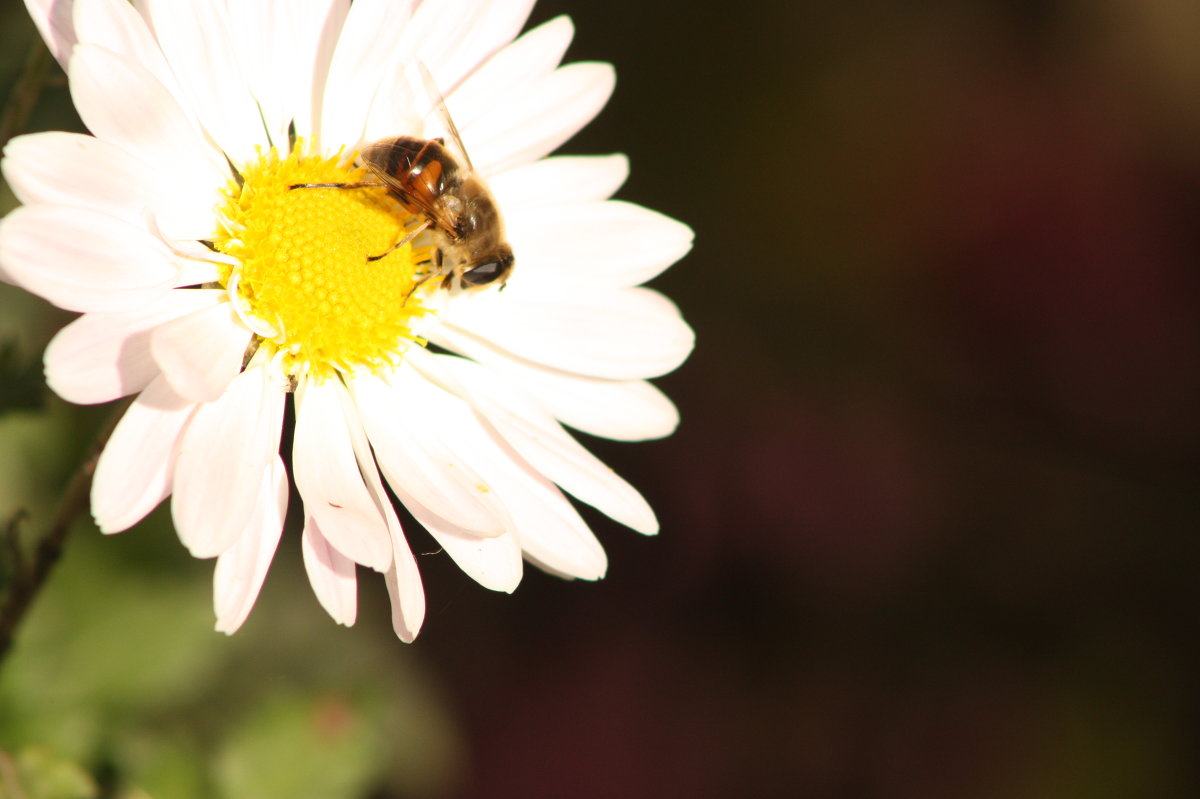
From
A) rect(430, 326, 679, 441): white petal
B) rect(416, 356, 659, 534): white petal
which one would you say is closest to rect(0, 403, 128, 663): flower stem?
rect(416, 356, 659, 534): white petal

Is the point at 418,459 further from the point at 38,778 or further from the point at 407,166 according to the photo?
the point at 38,778

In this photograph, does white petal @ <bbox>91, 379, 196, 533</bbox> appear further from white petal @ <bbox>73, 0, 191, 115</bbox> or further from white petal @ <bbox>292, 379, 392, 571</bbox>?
white petal @ <bbox>73, 0, 191, 115</bbox>

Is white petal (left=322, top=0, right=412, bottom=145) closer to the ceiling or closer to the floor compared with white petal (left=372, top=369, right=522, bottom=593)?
closer to the ceiling

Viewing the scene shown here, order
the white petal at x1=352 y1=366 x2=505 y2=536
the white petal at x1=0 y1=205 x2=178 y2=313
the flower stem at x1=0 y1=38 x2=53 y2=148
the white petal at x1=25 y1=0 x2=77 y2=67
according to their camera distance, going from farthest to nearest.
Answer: the white petal at x1=352 y1=366 x2=505 y2=536, the flower stem at x1=0 y1=38 x2=53 y2=148, the white petal at x1=25 y1=0 x2=77 y2=67, the white petal at x1=0 y1=205 x2=178 y2=313

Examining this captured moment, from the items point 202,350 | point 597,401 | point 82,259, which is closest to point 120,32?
point 82,259

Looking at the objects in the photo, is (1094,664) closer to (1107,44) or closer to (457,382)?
(1107,44)

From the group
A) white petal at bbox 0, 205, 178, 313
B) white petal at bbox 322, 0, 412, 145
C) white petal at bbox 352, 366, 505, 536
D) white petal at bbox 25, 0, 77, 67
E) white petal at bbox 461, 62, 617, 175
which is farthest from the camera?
white petal at bbox 461, 62, 617, 175

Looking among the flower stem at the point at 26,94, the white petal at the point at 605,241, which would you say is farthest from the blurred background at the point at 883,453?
the flower stem at the point at 26,94
